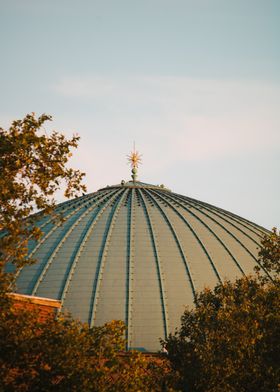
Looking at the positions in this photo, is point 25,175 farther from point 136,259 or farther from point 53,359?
point 136,259

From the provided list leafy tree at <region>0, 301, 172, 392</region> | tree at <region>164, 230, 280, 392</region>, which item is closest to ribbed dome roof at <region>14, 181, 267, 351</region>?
tree at <region>164, 230, 280, 392</region>

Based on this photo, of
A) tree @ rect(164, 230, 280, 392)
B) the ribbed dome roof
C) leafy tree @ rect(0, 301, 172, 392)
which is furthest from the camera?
the ribbed dome roof

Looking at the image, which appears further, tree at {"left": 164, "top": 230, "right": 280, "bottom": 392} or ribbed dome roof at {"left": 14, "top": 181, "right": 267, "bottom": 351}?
ribbed dome roof at {"left": 14, "top": 181, "right": 267, "bottom": 351}

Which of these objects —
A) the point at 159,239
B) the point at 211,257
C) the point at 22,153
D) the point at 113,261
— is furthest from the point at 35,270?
the point at 22,153

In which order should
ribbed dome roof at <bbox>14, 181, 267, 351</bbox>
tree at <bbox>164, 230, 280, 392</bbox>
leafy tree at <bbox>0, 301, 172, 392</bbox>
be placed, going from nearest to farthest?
leafy tree at <bbox>0, 301, 172, 392</bbox>, tree at <bbox>164, 230, 280, 392</bbox>, ribbed dome roof at <bbox>14, 181, 267, 351</bbox>

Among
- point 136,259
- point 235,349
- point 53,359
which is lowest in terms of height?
point 235,349

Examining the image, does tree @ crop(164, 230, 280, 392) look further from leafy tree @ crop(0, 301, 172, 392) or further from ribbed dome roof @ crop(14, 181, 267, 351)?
ribbed dome roof @ crop(14, 181, 267, 351)

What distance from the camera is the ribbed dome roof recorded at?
39.2 metres

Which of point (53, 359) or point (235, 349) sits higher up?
point (53, 359)

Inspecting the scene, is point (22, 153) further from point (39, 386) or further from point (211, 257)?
point (211, 257)

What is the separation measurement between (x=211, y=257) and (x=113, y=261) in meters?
8.15

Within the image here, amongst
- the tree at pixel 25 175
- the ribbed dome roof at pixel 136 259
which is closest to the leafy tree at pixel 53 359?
the tree at pixel 25 175

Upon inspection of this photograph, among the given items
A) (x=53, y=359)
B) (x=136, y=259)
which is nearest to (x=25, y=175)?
(x=53, y=359)

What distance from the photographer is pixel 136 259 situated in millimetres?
42750
